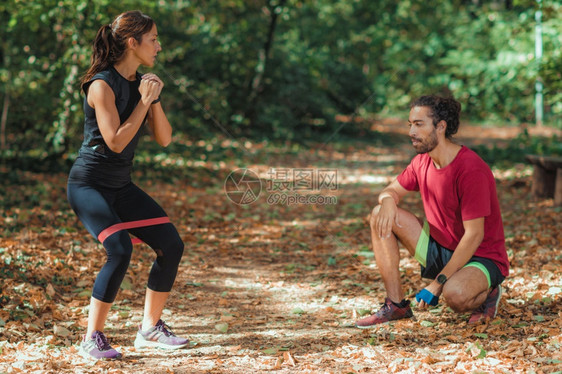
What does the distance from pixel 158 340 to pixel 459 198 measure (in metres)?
2.01

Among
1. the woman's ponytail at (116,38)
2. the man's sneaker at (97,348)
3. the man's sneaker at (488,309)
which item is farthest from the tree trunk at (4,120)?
the man's sneaker at (488,309)

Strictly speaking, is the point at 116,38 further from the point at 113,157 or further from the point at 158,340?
the point at 158,340

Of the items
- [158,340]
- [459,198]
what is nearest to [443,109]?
[459,198]

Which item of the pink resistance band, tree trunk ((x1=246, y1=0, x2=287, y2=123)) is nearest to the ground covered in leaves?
the pink resistance band

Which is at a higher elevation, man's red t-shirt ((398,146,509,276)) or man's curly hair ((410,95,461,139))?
man's curly hair ((410,95,461,139))

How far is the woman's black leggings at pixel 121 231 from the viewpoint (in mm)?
3072

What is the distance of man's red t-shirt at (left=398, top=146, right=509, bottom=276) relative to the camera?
348 centimetres

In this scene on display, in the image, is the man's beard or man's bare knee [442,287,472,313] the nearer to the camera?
man's bare knee [442,287,472,313]

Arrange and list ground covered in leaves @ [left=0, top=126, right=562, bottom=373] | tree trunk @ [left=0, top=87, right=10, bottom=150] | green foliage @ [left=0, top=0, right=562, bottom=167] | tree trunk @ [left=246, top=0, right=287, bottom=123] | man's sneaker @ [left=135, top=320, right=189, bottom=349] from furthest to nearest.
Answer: tree trunk @ [left=246, top=0, right=287, bottom=123], tree trunk @ [left=0, top=87, right=10, bottom=150], green foliage @ [left=0, top=0, right=562, bottom=167], man's sneaker @ [left=135, top=320, right=189, bottom=349], ground covered in leaves @ [left=0, top=126, right=562, bottom=373]

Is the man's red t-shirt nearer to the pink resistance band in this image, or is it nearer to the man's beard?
the man's beard

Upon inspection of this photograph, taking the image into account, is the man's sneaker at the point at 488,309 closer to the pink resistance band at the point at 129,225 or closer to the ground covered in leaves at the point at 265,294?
the ground covered in leaves at the point at 265,294

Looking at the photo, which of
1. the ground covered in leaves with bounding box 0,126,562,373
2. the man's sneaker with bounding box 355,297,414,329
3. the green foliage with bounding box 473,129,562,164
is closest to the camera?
the ground covered in leaves with bounding box 0,126,562,373

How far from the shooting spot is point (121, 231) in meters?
3.10

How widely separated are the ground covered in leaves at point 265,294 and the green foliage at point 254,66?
1.41 metres
